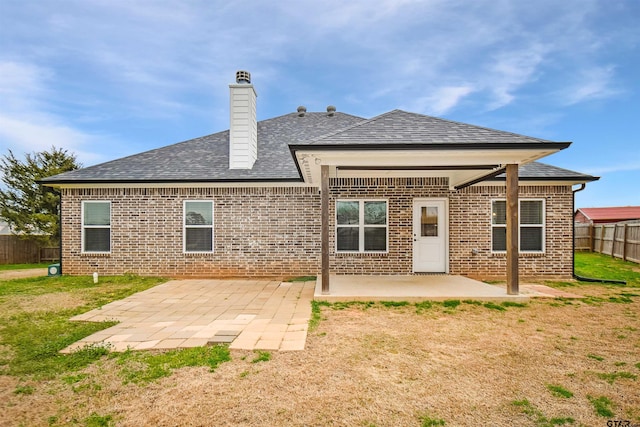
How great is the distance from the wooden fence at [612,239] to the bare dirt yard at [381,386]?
1183cm

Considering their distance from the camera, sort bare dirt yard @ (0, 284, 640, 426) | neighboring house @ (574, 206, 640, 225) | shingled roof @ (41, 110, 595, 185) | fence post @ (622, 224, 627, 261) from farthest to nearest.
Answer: neighboring house @ (574, 206, 640, 225) < fence post @ (622, 224, 627, 261) < shingled roof @ (41, 110, 595, 185) < bare dirt yard @ (0, 284, 640, 426)

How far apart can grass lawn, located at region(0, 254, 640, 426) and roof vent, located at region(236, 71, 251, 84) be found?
8187 mm

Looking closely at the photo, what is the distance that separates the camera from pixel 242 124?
34.0ft

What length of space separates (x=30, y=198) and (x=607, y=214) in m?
37.4

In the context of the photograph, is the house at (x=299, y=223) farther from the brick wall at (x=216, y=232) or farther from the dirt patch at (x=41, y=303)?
the dirt patch at (x=41, y=303)

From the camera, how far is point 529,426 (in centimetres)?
246

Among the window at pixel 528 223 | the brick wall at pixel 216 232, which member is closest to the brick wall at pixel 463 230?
the window at pixel 528 223

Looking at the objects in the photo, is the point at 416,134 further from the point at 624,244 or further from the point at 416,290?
the point at 624,244

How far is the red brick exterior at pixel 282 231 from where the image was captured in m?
9.50

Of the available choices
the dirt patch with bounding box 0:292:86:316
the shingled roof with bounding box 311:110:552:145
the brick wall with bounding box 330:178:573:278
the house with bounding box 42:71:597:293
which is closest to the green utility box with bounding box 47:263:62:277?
the house with bounding box 42:71:597:293

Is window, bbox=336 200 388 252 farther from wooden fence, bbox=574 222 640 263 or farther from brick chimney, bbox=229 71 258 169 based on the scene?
wooden fence, bbox=574 222 640 263

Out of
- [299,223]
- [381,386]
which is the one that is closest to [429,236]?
[299,223]

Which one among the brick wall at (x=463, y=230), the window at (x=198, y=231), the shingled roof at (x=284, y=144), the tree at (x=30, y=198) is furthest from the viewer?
the tree at (x=30, y=198)

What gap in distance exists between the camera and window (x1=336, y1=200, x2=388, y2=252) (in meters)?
9.56
